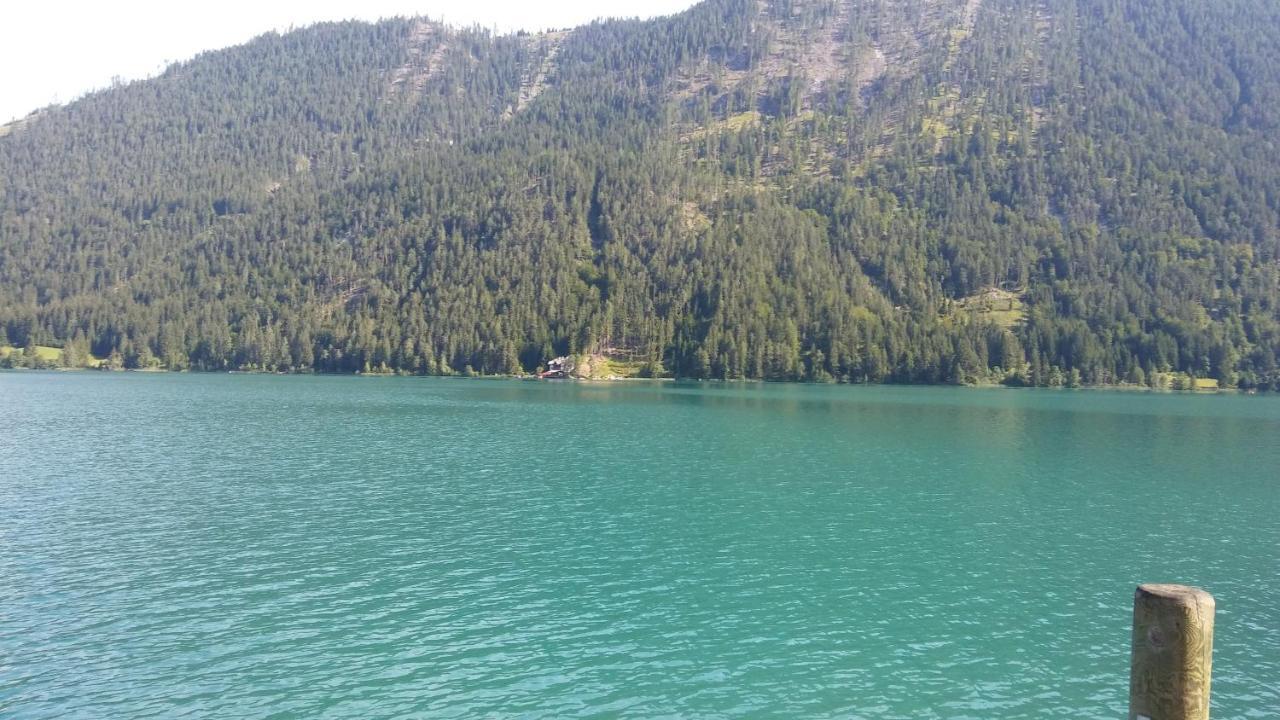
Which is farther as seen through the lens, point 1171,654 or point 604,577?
point 604,577

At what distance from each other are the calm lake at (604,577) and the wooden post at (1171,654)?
11208 millimetres

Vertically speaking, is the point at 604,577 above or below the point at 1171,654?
below

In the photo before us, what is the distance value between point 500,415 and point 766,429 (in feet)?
132

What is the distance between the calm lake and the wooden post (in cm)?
1121

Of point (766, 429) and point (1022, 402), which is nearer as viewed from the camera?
point (766, 429)

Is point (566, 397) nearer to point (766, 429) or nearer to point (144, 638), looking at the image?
point (766, 429)

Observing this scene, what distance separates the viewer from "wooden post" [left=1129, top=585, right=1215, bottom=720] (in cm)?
1072

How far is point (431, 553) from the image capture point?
37.0 meters

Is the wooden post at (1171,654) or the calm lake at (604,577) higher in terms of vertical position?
the wooden post at (1171,654)

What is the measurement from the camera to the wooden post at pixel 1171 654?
1072 centimetres

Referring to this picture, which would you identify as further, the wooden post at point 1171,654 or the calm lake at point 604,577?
the calm lake at point 604,577

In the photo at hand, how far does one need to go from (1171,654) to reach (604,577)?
82.6ft

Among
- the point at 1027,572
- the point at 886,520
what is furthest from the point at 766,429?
the point at 1027,572

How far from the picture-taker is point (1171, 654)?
10953 mm
